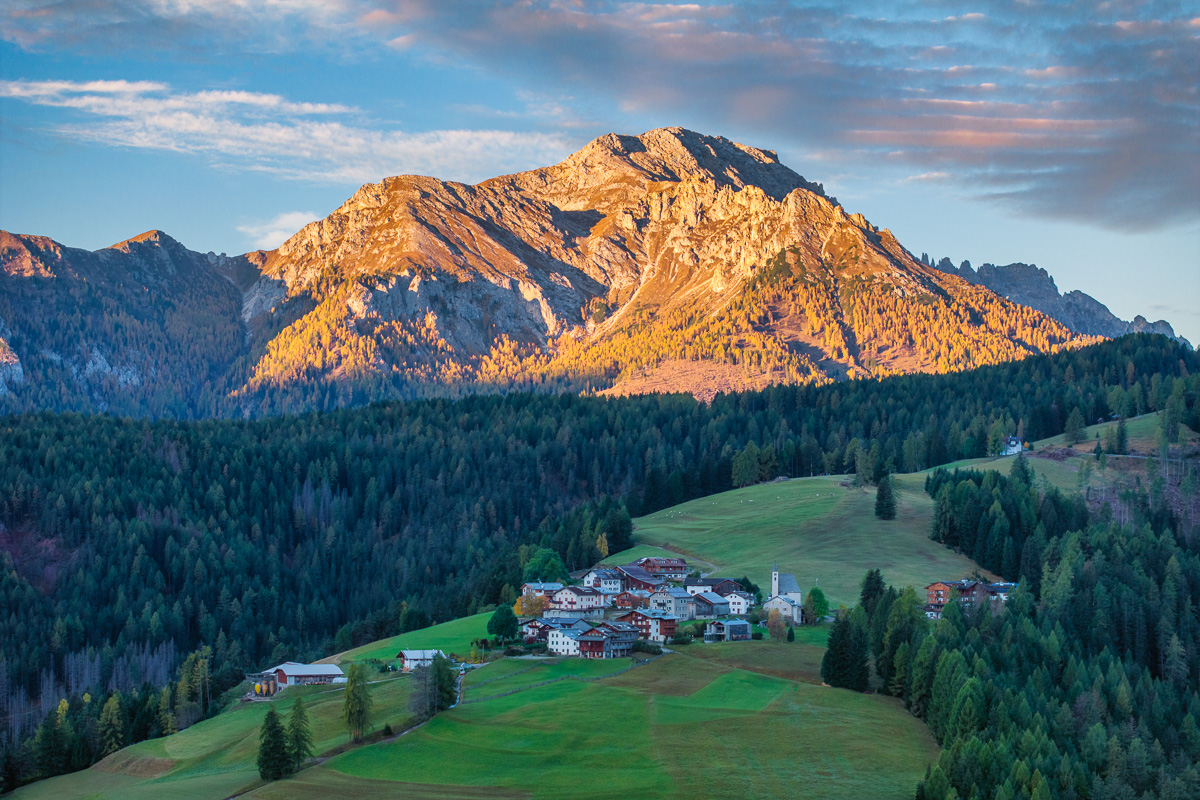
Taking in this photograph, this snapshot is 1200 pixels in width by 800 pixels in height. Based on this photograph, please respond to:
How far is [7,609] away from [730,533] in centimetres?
9550

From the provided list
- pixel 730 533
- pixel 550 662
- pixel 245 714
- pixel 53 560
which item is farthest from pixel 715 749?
pixel 53 560

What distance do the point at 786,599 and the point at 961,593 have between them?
17405 millimetres

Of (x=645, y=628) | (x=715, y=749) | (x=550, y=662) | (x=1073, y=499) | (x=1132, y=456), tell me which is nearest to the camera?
(x=715, y=749)

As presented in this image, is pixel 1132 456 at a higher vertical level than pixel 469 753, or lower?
higher

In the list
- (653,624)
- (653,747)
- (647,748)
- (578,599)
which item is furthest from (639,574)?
(647,748)

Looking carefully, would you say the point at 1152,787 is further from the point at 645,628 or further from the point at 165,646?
the point at 165,646

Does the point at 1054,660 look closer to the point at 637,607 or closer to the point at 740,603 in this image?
the point at 740,603

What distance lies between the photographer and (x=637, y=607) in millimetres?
122938

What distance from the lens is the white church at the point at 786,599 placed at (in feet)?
392

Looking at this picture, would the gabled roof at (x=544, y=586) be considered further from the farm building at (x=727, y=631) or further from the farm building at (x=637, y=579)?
the farm building at (x=727, y=631)

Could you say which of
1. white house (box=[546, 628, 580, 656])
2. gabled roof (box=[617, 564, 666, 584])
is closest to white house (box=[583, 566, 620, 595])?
gabled roof (box=[617, 564, 666, 584])

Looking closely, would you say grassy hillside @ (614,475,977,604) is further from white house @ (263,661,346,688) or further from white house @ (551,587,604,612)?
white house @ (263,661,346,688)

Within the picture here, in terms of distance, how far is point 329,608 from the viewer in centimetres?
19488

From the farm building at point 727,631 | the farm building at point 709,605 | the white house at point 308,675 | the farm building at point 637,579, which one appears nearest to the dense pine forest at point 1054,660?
the farm building at point 727,631
